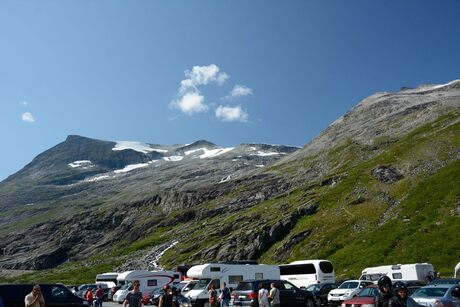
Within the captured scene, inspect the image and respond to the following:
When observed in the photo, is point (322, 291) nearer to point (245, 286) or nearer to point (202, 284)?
point (202, 284)

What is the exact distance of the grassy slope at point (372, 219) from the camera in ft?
194

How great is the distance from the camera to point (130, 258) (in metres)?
106

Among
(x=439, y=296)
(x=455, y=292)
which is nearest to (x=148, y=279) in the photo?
(x=439, y=296)

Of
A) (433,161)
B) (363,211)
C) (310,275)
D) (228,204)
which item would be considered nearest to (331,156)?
(228,204)

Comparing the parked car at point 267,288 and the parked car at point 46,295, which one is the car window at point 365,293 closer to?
the parked car at point 267,288

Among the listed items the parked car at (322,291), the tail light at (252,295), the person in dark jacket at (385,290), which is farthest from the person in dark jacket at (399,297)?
the parked car at (322,291)

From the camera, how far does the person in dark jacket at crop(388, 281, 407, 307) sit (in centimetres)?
910

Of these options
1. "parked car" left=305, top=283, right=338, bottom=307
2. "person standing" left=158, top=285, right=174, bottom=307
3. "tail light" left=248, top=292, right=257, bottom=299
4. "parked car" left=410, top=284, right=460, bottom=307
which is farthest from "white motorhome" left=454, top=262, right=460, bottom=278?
"person standing" left=158, top=285, right=174, bottom=307

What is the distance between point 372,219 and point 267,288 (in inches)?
1861

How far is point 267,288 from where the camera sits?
96.4 ft

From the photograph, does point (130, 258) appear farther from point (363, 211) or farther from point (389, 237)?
point (389, 237)

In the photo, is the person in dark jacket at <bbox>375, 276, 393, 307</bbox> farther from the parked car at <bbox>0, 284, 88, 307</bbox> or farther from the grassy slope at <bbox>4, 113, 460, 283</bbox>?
the grassy slope at <bbox>4, 113, 460, 283</bbox>

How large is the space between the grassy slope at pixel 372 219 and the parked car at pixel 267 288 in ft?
85.5

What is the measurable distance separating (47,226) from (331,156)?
105 meters
